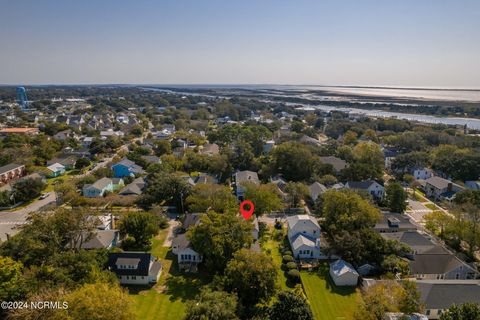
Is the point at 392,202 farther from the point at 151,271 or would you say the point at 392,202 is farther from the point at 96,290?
the point at 96,290

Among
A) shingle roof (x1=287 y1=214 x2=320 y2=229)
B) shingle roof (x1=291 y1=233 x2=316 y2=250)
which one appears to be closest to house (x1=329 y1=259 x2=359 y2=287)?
shingle roof (x1=291 y1=233 x2=316 y2=250)

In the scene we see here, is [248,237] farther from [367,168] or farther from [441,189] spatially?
[441,189]

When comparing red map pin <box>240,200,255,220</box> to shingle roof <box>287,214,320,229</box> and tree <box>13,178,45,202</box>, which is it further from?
tree <box>13,178,45,202</box>

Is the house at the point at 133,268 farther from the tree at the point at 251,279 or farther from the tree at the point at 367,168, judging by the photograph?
the tree at the point at 367,168

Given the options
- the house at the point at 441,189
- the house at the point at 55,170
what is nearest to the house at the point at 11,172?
the house at the point at 55,170

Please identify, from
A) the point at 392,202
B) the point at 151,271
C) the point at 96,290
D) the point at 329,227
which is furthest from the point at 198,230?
the point at 392,202

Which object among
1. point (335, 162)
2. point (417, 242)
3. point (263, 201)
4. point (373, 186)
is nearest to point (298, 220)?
point (263, 201)
